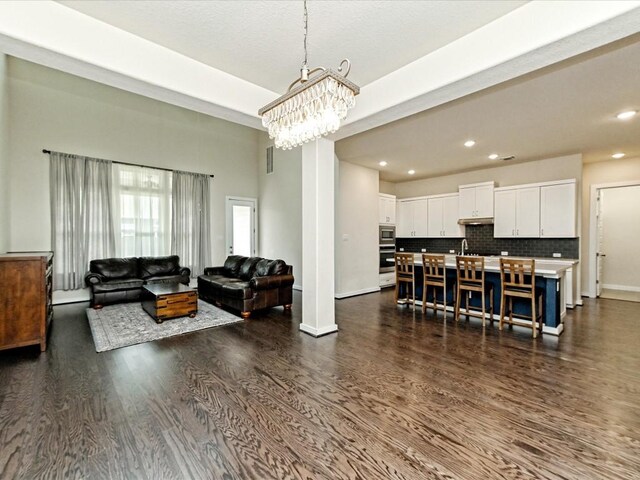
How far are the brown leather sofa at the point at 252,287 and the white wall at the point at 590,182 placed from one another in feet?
19.9

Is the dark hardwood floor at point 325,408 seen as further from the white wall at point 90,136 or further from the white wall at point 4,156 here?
the white wall at point 90,136

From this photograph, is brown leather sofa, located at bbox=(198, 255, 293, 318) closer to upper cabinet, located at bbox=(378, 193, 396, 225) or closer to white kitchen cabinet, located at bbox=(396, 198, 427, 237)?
upper cabinet, located at bbox=(378, 193, 396, 225)

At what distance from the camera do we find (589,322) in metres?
4.38

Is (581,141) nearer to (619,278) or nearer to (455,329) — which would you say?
(455,329)

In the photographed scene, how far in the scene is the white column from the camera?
3785 millimetres

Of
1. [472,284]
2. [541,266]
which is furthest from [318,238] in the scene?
[541,266]

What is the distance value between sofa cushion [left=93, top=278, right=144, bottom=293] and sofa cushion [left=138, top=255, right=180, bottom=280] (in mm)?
361

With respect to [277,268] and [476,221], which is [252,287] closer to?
[277,268]

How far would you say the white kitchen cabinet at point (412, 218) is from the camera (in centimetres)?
766

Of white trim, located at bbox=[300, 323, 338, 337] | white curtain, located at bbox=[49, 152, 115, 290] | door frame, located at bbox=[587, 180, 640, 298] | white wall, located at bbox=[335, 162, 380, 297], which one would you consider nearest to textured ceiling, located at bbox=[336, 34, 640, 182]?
white wall, located at bbox=[335, 162, 380, 297]

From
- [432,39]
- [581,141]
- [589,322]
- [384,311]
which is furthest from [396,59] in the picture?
[589,322]

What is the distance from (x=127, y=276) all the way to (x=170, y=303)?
2277 millimetres

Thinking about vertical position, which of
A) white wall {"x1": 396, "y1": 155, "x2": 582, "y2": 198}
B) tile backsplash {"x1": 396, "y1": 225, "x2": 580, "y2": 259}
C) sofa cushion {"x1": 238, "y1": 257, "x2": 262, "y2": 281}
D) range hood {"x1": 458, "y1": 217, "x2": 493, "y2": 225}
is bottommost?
sofa cushion {"x1": 238, "y1": 257, "x2": 262, "y2": 281}

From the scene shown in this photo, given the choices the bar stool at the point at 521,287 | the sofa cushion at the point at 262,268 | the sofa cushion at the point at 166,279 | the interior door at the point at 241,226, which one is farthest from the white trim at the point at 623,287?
the sofa cushion at the point at 166,279
